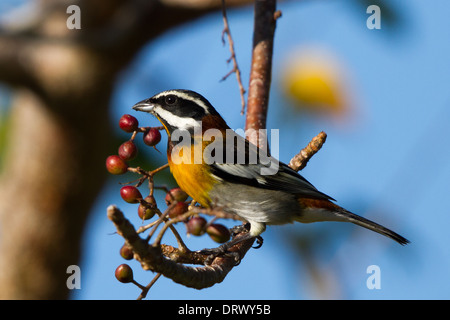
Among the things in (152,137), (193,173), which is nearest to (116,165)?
(152,137)

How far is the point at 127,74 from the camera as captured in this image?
8766mm

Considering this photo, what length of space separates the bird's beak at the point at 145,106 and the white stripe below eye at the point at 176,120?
4 centimetres

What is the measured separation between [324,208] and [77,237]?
5746 millimetres

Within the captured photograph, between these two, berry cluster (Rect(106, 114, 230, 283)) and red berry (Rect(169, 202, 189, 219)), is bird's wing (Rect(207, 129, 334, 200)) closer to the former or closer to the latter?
berry cluster (Rect(106, 114, 230, 283))

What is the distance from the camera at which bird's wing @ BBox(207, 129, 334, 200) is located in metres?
4.50

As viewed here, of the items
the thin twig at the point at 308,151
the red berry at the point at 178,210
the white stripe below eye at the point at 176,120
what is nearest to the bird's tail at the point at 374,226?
the thin twig at the point at 308,151

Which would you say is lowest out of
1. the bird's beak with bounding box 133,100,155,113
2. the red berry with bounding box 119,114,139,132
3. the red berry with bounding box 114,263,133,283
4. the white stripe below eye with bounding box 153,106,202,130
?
the red berry with bounding box 114,263,133,283

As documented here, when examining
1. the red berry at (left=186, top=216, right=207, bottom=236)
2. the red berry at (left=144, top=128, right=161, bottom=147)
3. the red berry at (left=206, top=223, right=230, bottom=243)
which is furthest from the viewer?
the red berry at (left=144, top=128, right=161, bottom=147)

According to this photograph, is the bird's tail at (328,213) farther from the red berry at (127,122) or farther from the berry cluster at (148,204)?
the red berry at (127,122)

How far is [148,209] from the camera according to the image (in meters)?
3.18

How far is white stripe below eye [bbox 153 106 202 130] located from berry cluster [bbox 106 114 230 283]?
93cm

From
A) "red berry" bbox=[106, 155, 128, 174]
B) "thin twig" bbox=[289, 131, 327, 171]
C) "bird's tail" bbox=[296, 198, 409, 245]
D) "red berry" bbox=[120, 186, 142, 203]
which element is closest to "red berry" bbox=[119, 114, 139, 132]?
"red berry" bbox=[106, 155, 128, 174]

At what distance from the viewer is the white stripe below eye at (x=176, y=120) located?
15.3ft
